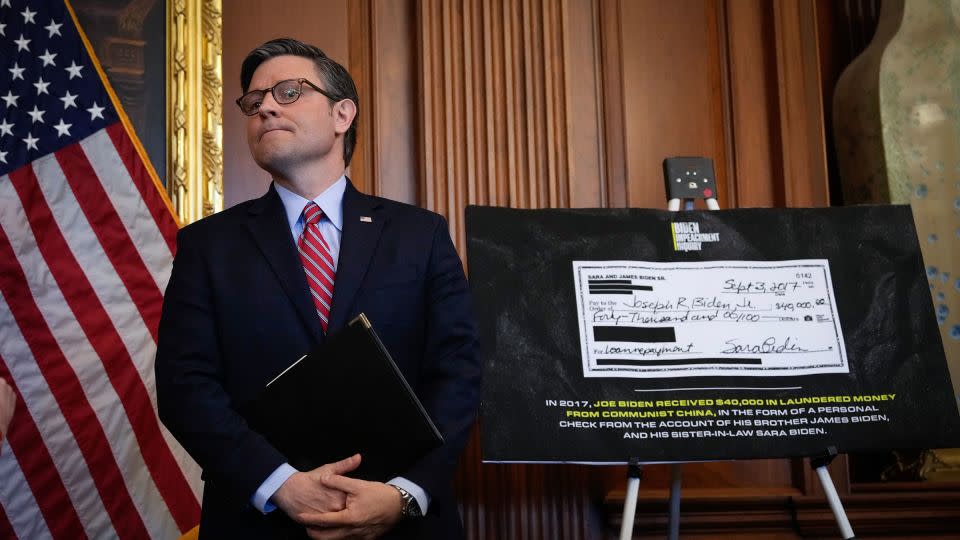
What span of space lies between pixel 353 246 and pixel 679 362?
0.87 metres

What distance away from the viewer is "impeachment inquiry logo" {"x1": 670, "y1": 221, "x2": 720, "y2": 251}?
8.16ft

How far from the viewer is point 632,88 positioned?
10.6 feet

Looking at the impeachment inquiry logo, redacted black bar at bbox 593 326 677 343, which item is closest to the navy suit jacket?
redacted black bar at bbox 593 326 677 343

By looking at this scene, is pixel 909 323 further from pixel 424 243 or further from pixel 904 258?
pixel 424 243

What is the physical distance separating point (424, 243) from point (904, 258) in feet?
4.31

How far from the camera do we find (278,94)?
213 centimetres

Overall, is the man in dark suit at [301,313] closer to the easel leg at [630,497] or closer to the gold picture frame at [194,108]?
the easel leg at [630,497]

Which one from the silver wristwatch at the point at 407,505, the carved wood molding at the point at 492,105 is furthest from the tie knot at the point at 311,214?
the carved wood molding at the point at 492,105

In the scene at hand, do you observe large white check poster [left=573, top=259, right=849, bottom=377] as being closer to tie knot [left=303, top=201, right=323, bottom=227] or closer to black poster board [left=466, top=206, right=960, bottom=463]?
black poster board [left=466, top=206, right=960, bottom=463]

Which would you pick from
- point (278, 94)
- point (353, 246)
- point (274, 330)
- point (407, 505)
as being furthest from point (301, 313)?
point (278, 94)

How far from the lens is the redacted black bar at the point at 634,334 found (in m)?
2.36

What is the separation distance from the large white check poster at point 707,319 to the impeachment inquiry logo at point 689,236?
0.05m

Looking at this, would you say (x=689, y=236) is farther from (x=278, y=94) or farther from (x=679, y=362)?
(x=278, y=94)

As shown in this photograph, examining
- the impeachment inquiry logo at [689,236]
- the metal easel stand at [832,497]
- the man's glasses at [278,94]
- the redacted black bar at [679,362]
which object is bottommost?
the metal easel stand at [832,497]
